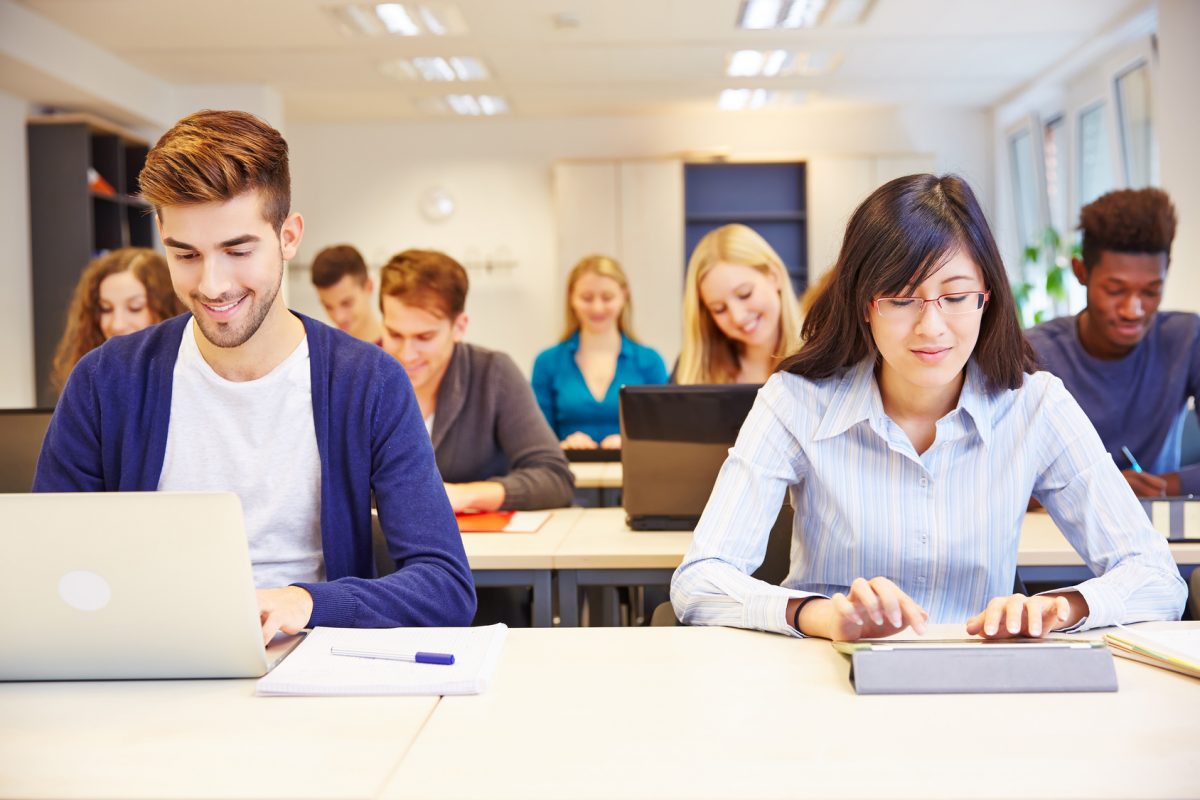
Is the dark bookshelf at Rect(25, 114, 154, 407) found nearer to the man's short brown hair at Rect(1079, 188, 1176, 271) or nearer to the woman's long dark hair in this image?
the man's short brown hair at Rect(1079, 188, 1176, 271)

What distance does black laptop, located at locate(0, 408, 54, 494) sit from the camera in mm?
2340

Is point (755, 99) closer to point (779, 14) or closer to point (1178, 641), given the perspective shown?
point (779, 14)

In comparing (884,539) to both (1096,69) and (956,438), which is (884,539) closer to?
(956,438)

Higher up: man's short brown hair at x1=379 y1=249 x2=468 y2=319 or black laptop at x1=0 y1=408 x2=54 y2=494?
man's short brown hair at x1=379 y1=249 x2=468 y2=319

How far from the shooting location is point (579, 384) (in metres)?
4.74

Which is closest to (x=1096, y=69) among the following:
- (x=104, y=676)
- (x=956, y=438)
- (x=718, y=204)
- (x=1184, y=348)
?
(x=718, y=204)

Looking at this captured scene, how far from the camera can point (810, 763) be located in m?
1.06

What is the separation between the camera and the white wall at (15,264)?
628 centimetres

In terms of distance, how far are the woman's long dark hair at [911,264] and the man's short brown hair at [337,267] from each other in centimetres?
302

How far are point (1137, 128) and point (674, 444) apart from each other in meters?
5.31

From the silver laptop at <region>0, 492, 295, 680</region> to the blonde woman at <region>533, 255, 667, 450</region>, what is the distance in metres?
3.43

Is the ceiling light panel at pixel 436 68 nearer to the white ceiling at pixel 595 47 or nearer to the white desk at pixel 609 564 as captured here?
the white ceiling at pixel 595 47

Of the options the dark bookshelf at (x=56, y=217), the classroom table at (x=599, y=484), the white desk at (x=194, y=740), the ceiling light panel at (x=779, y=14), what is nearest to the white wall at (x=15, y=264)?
the dark bookshelf at (x=56, y=217)

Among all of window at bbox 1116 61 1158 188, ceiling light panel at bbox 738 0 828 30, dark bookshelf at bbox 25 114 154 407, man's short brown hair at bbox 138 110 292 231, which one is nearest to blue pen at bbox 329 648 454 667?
man's short brown hair at bbox 138 110 292 231
